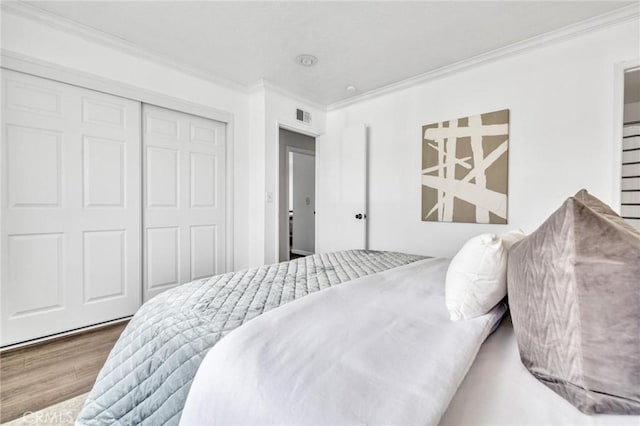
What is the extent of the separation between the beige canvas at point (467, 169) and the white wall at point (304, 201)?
298 cm

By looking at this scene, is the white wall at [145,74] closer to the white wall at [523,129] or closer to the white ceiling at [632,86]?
the white wall at [523,129]

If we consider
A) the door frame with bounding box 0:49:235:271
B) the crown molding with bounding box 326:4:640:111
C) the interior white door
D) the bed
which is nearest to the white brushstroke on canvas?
the crown molding with bounding box 326:4:640:111

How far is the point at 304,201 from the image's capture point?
19.2 ft

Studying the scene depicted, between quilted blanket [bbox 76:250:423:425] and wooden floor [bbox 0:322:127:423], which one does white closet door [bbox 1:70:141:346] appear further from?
quilted blanket [bbox 76:250:423:425]

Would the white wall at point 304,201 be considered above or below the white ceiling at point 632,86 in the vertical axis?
below

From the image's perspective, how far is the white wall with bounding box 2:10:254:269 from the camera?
211cm

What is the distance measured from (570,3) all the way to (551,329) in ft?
8.49

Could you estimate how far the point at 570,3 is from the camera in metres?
2.03

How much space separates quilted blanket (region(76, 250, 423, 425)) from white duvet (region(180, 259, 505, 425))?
104mm

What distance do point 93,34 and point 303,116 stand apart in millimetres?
2187

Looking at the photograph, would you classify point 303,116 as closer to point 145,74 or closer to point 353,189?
point 353,189

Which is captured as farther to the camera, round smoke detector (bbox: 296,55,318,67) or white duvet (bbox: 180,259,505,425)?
round smoke detector (bbox: 296,55,318,67)

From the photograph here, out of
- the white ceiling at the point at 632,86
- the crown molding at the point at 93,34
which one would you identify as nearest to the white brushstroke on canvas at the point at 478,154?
the white ceiling at the point at 632,86

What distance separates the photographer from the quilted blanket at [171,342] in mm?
795
